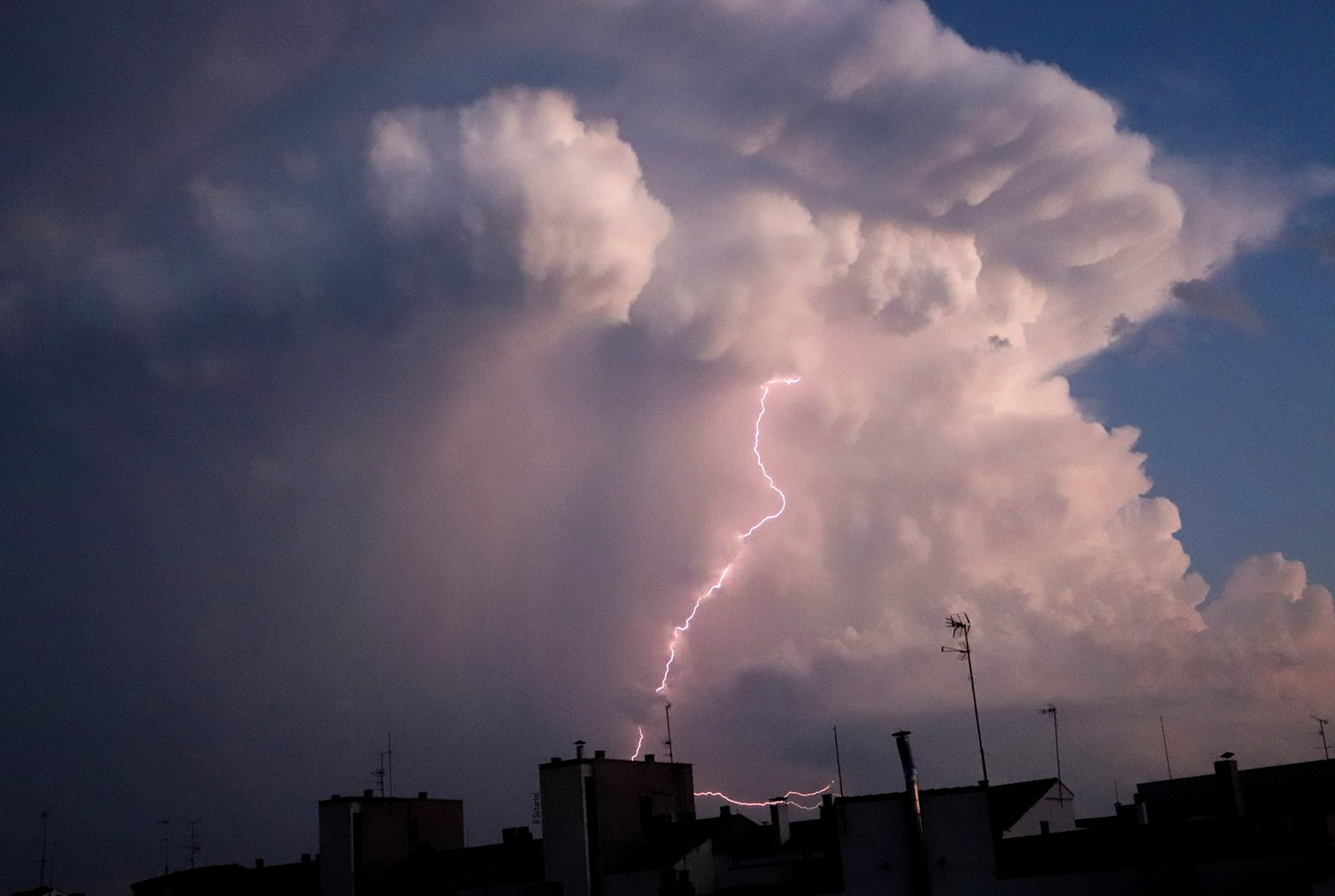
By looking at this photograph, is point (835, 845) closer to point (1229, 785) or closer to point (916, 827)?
point (916, 827)

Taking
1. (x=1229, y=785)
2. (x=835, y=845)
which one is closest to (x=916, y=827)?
(x=835, y=845)

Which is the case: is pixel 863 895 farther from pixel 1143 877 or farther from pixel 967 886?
pixel 1143 877

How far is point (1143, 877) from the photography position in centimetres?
4003

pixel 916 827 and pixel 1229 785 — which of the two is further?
pixel 1229 785

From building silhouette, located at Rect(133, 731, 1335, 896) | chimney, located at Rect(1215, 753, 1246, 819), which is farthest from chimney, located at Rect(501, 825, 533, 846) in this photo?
chimney, located at Rect(1215, 753, 1246, 819)

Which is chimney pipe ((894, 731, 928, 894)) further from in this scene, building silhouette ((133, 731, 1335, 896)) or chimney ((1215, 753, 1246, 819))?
chimney ((1215, 753, 1246, 819))

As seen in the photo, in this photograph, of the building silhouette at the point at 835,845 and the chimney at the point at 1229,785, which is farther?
the chimney at the point at 1229,785

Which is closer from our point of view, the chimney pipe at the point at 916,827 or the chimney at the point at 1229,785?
the chimney pipe at the point at 916,827

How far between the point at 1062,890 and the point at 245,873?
54.4 m

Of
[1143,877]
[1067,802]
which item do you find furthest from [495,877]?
[1143,877]

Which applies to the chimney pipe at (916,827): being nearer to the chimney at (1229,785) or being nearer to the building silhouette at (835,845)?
the building silhouette at (835,845)

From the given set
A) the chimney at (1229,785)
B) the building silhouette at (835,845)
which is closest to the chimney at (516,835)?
the building silhouette at (835,845)

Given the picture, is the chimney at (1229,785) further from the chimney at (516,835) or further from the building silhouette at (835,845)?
the chimney at (516,835)

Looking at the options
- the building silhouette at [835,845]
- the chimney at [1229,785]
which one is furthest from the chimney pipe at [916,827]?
the chimney at [1229,785]
